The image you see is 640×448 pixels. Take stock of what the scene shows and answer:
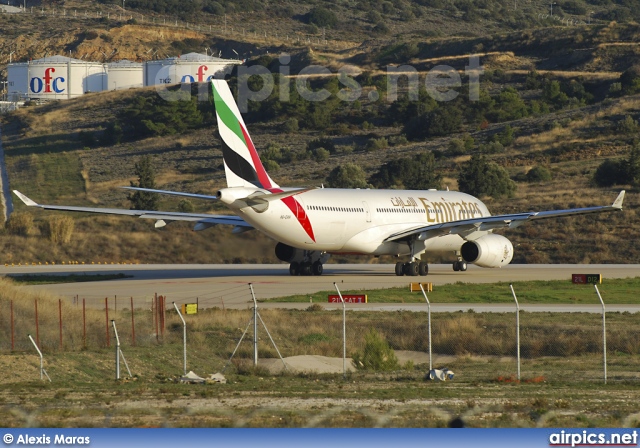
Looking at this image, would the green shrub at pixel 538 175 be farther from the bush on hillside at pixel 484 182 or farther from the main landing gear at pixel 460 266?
the main landing gear at pixel 460 266

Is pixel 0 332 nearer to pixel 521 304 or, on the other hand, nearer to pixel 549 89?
pixel 521 304

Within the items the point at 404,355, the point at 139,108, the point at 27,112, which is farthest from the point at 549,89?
the point at 404,355

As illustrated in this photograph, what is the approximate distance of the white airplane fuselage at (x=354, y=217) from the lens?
40.0 meters

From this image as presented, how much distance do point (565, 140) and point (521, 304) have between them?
2449 inches

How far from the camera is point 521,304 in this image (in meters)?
36.5

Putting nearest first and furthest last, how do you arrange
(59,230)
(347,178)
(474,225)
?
(474,225) → (59,230) → (347,178)

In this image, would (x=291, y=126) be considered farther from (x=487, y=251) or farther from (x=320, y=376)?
(x=320, y=376)

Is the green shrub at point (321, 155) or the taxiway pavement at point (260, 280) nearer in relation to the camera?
the taxiway pavement at point (260, 280)

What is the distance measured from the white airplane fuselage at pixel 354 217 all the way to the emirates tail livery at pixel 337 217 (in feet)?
0.12

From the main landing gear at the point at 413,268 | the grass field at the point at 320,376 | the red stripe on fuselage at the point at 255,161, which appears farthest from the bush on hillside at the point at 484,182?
the grass field at the point at 320,376

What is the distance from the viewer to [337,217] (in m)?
42.8

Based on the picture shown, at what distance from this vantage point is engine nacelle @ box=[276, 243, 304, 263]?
150 feet

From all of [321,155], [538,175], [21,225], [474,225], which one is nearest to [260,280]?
[474,225]

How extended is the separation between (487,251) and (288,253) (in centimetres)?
820
